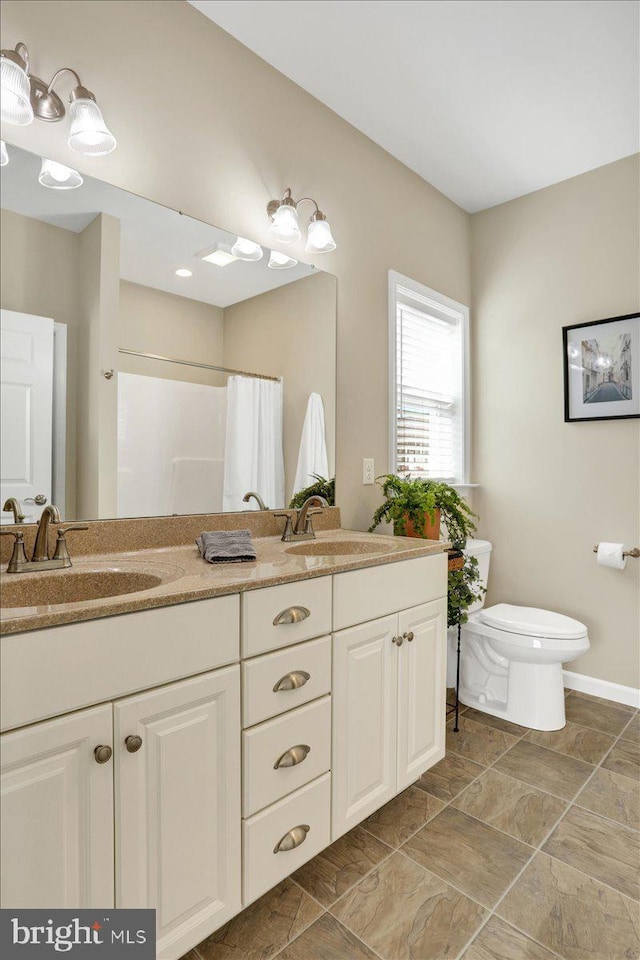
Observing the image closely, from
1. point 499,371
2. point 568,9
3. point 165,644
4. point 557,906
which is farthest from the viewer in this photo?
point 499,371

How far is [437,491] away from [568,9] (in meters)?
1.70

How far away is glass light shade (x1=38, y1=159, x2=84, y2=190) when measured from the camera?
4.49 ft

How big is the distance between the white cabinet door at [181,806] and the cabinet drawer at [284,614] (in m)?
0.10

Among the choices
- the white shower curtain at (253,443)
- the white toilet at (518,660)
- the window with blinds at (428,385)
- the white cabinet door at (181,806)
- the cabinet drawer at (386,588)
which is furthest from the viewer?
the window with blinds at (428,385)

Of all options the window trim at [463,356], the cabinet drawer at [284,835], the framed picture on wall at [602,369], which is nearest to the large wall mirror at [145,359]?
the window trim at [463,356]

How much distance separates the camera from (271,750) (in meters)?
1.26

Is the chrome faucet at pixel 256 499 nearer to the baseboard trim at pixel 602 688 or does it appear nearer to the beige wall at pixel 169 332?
the beige wall at pixel 169 332

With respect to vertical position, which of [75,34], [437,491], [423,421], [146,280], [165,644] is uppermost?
[75,34]

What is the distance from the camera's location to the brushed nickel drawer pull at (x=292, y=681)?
1.28m

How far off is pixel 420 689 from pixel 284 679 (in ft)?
2.13

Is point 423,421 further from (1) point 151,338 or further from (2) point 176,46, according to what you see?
(2) point 176,46

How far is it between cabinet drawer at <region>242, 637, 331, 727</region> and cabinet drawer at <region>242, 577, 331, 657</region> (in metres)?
0.03

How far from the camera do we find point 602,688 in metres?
2.59


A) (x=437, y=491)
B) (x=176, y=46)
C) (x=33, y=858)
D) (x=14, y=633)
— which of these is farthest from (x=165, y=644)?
(x=176, y=46)
